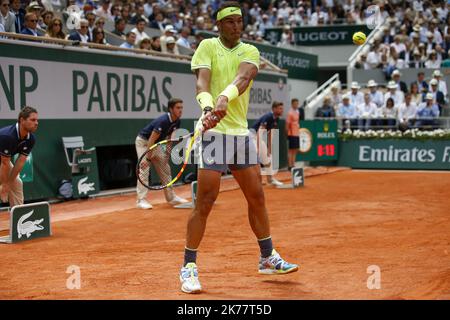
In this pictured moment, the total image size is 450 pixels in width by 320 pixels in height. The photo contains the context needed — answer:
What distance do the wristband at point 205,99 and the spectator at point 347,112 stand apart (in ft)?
56.1

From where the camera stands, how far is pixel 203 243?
874 centimetres

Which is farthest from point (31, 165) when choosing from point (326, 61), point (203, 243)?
point (326, 61)

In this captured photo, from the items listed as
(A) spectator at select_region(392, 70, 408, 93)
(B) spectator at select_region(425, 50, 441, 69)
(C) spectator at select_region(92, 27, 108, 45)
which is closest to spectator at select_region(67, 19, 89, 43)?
(C) spectator at select_region(92, 27, 108, 45)

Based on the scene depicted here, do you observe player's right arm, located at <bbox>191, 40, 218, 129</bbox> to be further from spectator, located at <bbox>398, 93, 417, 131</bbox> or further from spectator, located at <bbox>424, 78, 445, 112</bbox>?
spectator, located at <bbox>424, 78, 445, 112</bbox>

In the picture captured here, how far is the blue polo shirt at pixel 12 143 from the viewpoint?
900 cm

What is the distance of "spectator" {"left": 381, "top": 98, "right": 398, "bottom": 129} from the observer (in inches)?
873

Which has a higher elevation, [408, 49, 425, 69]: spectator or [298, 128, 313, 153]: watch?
[408, 49, 425, 69]: spectator

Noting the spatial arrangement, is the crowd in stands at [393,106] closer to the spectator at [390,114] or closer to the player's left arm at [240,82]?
the spectator at [390,114]

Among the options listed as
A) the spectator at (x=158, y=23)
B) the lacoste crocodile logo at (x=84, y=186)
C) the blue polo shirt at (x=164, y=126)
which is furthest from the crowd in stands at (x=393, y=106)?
the blue polo shirt at (x=164, y=126)

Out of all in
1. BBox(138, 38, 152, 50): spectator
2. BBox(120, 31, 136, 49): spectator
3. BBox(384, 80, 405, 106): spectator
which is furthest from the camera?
BBox(384, 80, 405, 106): spectator

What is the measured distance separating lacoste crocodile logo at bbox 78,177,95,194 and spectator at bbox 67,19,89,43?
9.22ft

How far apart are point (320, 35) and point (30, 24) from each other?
1838cm
